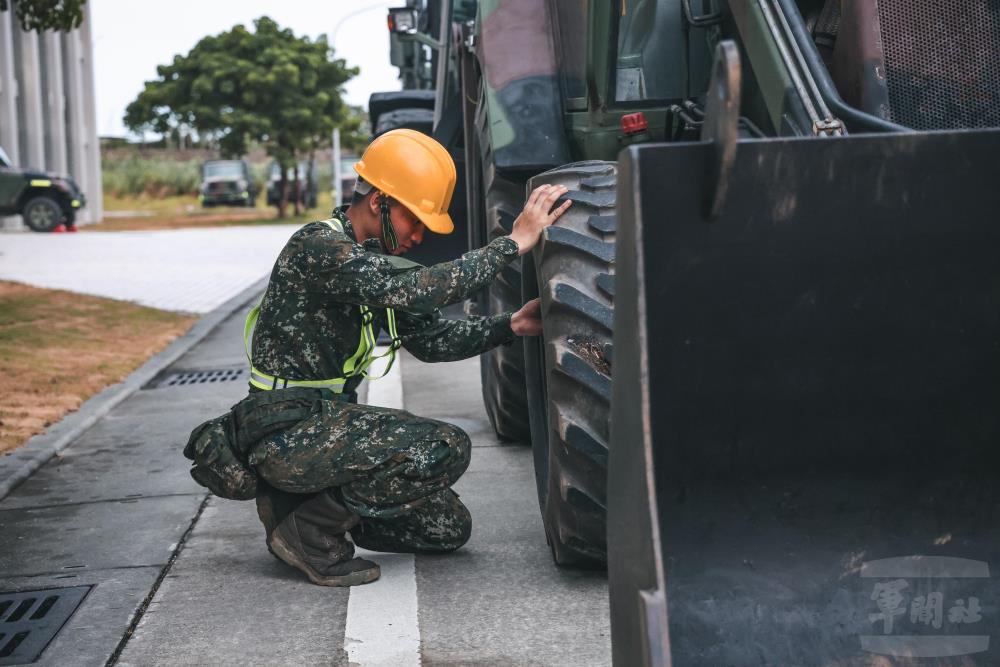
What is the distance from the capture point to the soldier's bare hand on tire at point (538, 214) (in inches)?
153

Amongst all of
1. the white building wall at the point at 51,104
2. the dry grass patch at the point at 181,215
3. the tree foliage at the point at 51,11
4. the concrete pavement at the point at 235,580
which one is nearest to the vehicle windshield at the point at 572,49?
the concrete pavement at the point at 235,580

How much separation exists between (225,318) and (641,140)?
8.66 meters

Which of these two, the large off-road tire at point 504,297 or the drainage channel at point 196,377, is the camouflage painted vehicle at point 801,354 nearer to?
the large off-road tire at point 504,297

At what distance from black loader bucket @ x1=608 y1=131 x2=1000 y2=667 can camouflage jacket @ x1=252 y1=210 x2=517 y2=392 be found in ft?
4.01

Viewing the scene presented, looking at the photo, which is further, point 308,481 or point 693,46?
point 693,46

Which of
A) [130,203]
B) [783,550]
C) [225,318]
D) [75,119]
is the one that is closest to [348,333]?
[783,550]

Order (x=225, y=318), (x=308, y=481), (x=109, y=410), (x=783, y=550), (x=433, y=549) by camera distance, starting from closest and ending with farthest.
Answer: (x=783, y=550) → (x=308, y=481) → (x=433, y=549) → (x=109, y=410) → (x=225, y=318)

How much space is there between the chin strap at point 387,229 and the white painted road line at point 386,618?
109cm

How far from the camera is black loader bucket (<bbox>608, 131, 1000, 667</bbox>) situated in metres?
2.71

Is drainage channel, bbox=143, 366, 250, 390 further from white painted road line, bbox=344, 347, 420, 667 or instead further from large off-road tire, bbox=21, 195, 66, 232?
large off-road tire, bbox=21, 195, 66, 232

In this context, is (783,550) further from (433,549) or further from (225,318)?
(225,318)

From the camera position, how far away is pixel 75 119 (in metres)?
37.7

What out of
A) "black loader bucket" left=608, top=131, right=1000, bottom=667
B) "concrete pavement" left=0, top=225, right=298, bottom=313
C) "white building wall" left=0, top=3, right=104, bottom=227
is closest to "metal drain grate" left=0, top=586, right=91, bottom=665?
"black loader bucket" left=608, top=131, right=1000, bottom=667

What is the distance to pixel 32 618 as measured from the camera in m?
4.10
